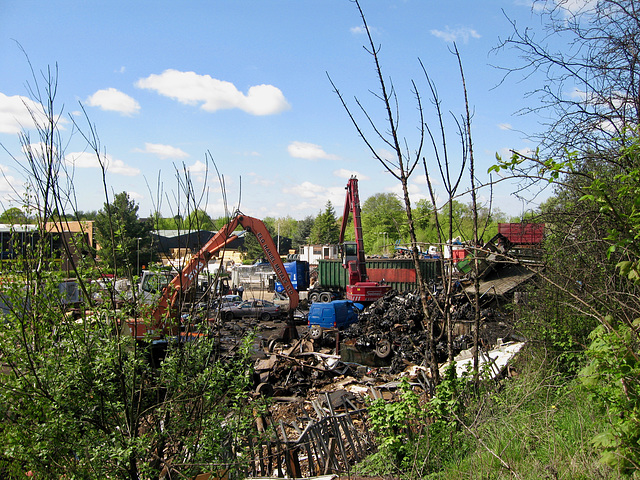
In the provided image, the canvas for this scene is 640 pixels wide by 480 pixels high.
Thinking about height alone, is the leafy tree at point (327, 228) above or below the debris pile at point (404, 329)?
above

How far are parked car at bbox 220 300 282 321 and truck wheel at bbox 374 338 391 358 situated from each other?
21.4ft

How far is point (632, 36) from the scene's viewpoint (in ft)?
14.5

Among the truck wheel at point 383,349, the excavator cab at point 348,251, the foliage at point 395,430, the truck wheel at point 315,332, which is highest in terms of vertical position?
the excavator cab at point 348,251

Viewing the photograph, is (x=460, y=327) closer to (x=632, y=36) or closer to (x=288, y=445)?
(x=288, y=445)

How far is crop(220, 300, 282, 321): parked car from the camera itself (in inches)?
813

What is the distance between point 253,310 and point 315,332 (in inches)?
235

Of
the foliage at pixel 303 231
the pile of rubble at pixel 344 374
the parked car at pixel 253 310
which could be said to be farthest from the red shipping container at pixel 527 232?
the foliage at pixel 303 231

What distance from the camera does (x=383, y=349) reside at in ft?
47.7

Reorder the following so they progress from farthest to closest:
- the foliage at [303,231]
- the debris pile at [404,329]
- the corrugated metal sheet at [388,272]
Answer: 1. the foliage at [303,231]
2. the corrugated metal sheet at [388,272]
3. the debris pile at [404,329]

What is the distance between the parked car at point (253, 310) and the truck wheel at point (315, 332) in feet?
13.3

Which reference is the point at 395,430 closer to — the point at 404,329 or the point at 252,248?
the point at 404,329

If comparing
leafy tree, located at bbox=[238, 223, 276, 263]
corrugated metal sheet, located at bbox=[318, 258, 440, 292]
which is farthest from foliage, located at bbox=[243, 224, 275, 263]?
corrugated metal sheet, located at bbox=[318, 258, 440, 292]

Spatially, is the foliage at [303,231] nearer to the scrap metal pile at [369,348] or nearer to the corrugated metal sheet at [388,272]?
the corrugated metal sheet at [388,272]

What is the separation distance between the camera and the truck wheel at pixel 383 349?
1435cm
